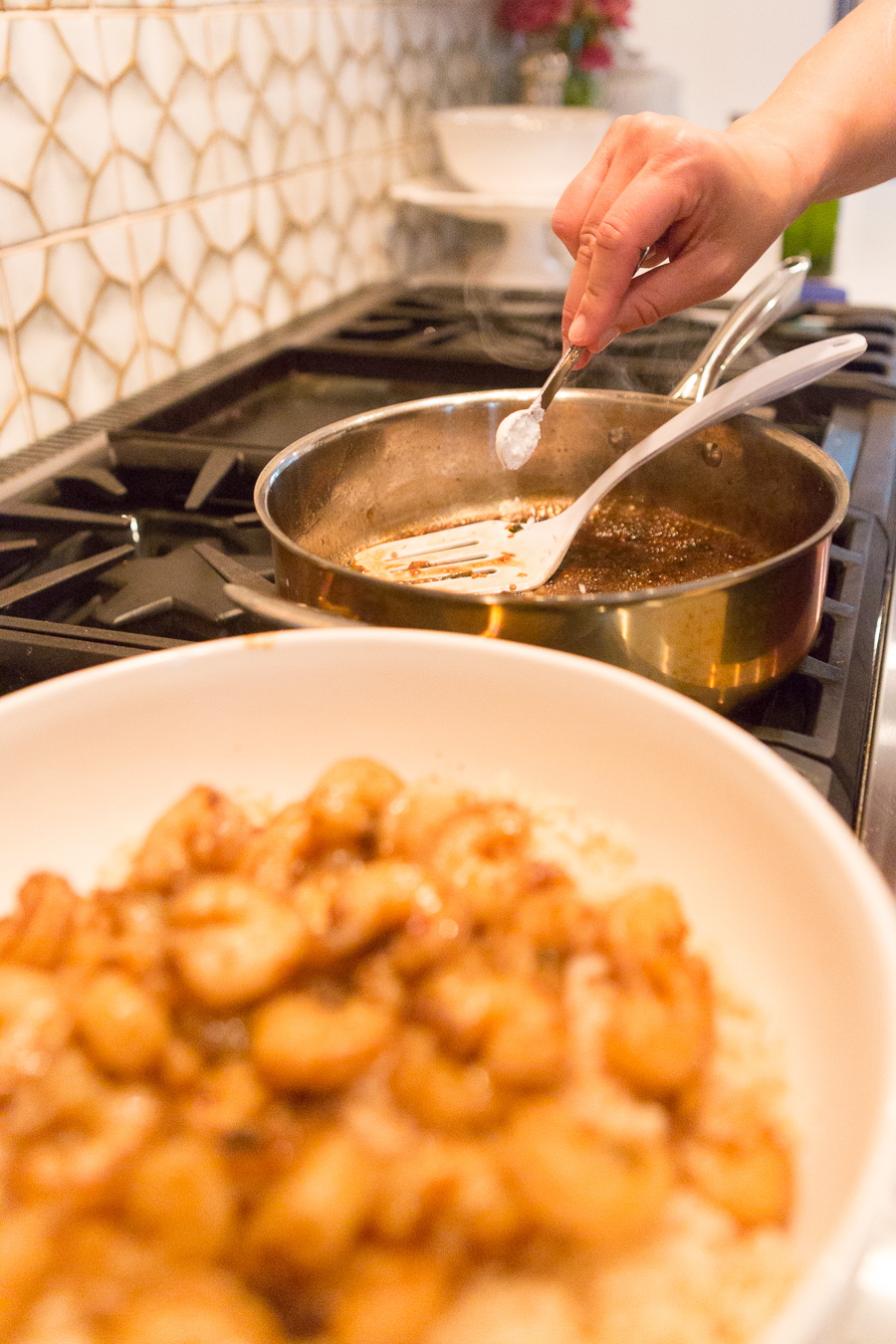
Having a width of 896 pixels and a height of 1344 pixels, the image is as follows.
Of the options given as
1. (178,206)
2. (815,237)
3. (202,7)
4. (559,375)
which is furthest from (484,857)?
(815,237)

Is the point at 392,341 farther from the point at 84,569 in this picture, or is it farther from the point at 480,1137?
the point at 480,1137

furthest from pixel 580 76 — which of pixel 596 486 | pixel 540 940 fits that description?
pixel 540 940

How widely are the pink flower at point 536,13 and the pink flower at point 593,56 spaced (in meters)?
0.06

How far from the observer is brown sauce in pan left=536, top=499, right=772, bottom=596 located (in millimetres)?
678

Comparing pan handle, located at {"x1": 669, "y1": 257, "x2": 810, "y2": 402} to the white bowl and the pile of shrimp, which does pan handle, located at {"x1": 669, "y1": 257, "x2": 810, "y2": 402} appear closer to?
the pile of shrimp

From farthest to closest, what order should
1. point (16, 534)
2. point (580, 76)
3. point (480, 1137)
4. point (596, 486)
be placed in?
point (580, 76), point (16, 534), point (596, 486), point (480, 1137)

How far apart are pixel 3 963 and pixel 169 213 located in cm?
93

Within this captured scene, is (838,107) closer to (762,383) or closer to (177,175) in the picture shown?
(762,383)

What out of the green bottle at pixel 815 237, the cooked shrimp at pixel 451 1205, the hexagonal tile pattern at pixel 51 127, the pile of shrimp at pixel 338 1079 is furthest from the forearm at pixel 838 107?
the green bottle at pixel 815 237

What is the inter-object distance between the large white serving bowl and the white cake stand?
1.17m

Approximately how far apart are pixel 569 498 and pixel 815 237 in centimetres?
125

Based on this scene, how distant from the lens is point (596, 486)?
69 cm

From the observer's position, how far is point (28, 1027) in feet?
1.02

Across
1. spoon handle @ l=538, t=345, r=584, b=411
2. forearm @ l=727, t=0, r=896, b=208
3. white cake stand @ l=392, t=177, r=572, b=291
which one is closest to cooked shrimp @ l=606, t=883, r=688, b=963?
spoon handle @ l=538, t=345, r=584, b=411
